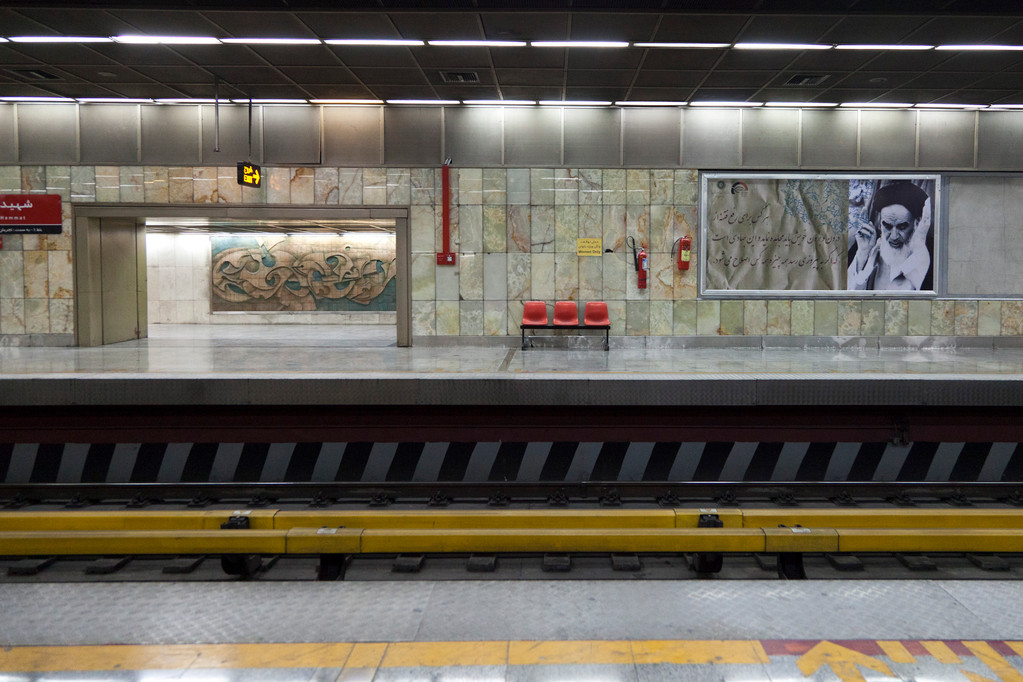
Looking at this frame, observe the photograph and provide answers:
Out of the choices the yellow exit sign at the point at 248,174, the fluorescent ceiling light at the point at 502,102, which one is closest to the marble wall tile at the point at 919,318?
the fluorescent ceiling light at the point at 502,102

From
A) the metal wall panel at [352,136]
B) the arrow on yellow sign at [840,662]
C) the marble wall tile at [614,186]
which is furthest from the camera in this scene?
the marble wall tile at [614,186]

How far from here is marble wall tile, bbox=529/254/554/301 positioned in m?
12.6

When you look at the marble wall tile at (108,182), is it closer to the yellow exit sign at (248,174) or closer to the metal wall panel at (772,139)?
the yellow exit sign at (248,174)

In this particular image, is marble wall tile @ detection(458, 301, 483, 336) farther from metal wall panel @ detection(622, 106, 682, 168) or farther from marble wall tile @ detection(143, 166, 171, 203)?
marble wall tile @ detection(143, 166, 171, 203)

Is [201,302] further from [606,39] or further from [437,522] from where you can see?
[437,522]

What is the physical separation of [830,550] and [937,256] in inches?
428

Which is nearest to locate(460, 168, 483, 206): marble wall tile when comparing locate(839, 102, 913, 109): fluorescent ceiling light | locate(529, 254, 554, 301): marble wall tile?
locate(529, 254, 554, 301): marble wall tile

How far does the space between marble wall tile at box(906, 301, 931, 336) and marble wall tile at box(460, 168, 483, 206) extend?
887 centimetres

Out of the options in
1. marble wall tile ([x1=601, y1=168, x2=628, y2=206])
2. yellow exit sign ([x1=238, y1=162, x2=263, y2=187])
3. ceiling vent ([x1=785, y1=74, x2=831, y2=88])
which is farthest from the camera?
marble wall tile ([x1=601, y1=168, x2=628, y2=206])

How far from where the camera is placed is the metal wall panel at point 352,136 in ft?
40.9

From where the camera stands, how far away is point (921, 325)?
503 inches

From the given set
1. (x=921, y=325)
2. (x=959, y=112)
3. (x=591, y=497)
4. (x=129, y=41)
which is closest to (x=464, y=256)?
(x=129, y=41)

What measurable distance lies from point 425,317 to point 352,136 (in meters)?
3.82

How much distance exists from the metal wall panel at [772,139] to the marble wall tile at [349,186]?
Result: 7.62 meters
